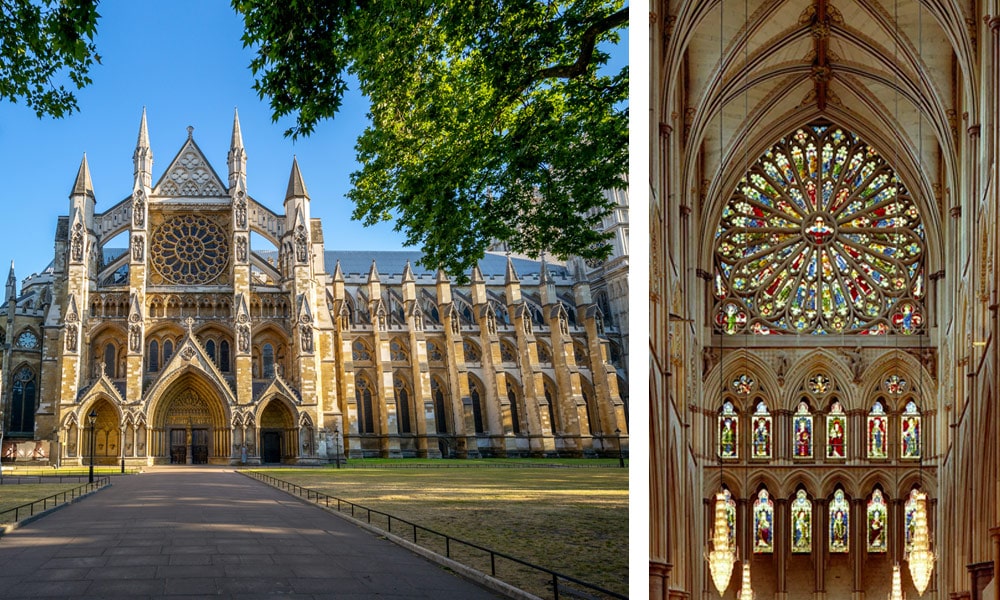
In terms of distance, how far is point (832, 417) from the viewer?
7.52 meters

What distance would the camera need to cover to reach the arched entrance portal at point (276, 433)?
36.2 metres

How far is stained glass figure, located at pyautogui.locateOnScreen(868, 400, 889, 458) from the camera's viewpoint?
679cm

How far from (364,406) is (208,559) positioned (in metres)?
34.3

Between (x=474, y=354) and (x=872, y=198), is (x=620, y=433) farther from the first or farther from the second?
(x=872, y=198)

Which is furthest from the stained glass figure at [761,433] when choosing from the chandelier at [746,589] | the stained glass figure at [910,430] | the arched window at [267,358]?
the arched window at [267,358]

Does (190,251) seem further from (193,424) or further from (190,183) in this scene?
(193,424)

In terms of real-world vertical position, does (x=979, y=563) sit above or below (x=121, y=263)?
below

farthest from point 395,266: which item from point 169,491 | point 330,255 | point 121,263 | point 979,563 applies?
point 979,563

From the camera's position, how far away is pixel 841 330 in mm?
6965

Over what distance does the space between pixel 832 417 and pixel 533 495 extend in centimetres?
1105

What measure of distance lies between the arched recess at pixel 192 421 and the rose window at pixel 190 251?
3602 mm

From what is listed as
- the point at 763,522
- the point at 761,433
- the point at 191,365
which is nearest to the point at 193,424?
the point at 191,365

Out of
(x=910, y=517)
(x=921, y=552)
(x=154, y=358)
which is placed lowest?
(x=921, y=552)

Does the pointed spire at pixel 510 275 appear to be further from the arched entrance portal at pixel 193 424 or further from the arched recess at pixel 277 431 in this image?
the arched entrance portal at pixel 193 424
